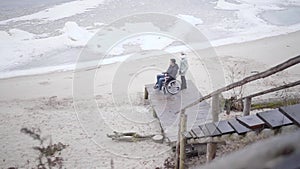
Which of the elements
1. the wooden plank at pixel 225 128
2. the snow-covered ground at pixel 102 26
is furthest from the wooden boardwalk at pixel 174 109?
the snow-covered ground at pixel 102 26

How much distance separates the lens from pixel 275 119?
10.4 feet

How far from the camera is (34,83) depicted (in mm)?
14797

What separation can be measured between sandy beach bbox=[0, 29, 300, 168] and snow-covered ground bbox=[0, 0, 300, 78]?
6.46ft

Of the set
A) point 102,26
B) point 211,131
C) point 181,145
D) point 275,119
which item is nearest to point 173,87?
point 181,145

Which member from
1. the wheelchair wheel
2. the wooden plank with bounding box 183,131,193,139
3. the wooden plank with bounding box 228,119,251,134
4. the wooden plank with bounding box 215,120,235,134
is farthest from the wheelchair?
the wooden plank with bounding box 228,119,251,134

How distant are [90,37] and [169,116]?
44.2 feet

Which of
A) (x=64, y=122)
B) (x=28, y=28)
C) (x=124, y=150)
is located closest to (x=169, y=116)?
(x=124, y=150)

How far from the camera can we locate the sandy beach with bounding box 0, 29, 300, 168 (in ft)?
24.5

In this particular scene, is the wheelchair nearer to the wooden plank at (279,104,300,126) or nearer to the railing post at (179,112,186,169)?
the railing post at (179,112,186,169)

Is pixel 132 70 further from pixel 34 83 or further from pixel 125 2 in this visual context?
pixel 125 2

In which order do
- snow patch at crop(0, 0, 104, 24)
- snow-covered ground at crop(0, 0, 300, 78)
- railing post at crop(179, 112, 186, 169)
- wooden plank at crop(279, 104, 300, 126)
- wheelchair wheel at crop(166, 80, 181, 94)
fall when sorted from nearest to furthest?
1. wooden plank at crop(279, 104, 300, 126)
2. railing post at crop(179, 112, 186, 169)
3. wheelchair wheel at crop(166, 80, 181, 94)
4. snow-covered ground at crop(0, 0, 300, 78)
5. snow patch at crop(0, 0, 104, 24)

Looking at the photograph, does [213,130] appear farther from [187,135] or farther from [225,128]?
[187,135]

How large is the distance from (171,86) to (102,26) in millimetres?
14374

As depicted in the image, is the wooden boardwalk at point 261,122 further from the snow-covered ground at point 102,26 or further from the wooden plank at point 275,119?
the snow-covered ground at point 102,26
